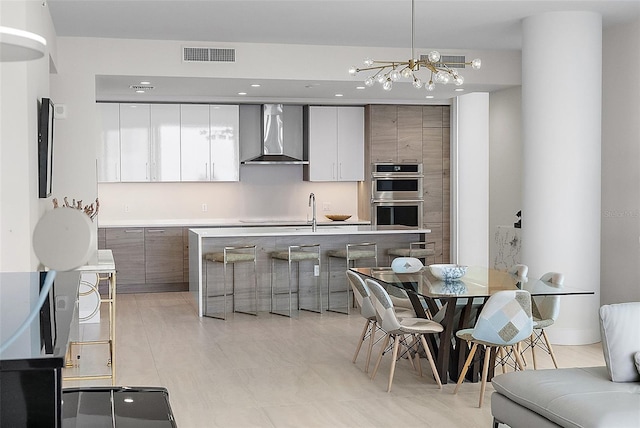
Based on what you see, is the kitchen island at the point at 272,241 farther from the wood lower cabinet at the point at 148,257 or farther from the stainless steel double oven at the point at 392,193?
the stainless steel double oven at the point at 392,193

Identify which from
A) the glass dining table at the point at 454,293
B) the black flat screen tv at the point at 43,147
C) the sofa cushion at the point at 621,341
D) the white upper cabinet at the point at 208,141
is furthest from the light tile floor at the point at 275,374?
the white upper cabinet at the point at 208,141

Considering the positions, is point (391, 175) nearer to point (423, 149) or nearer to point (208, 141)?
point (423, 149)

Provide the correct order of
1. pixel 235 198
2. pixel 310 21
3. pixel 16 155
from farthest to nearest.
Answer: pixel 235 198, pixel 310 21, pixel 16 155

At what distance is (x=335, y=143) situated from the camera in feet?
35.7

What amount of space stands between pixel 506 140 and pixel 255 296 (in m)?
3.53

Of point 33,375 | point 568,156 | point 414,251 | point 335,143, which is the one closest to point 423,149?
point 335,143

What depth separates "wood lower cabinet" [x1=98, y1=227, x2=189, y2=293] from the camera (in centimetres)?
1000

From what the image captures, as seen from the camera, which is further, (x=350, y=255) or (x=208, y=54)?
(x=350, y=255)

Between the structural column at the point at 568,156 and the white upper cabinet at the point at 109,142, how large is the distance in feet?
18.7

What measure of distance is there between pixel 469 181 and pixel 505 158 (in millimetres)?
1643

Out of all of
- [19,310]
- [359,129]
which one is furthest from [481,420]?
[359,129]

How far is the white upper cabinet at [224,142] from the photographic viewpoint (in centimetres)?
1058

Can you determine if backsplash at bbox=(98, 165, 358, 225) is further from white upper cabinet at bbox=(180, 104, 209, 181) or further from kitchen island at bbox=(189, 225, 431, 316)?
kitchen island at bbox=(189, 225, 431, 316)

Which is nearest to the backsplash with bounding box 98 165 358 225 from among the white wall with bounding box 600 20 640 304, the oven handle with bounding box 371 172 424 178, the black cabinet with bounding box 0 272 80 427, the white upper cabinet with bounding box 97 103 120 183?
the white upper cabinet with bounding box 97 103 120 183
